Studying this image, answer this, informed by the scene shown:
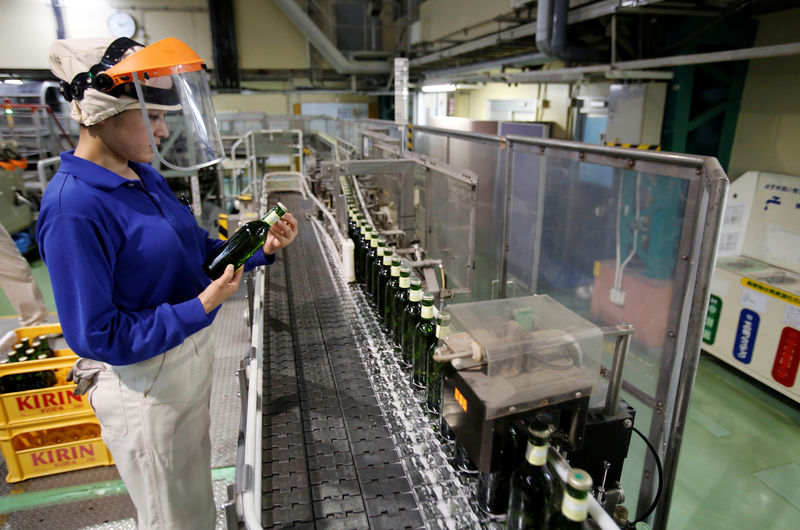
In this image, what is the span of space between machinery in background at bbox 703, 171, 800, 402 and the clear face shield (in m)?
3.83

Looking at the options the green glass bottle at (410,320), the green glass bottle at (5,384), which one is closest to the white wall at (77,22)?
the green glass bottle at (5,384)

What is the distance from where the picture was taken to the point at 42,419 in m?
2.77

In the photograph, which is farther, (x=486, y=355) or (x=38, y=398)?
(x=38, y=398)

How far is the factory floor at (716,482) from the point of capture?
8.74 ft

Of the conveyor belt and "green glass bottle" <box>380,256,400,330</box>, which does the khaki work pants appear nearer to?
the conveyor belt

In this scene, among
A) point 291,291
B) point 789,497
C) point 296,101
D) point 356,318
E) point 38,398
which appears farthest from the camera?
point 296,101

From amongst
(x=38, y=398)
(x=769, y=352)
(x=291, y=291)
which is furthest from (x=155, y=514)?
(x=769, y=352)

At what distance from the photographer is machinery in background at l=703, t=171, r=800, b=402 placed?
3568mm

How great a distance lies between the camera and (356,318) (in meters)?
2.03

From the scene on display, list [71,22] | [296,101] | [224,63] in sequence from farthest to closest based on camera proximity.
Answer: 1. [296,101]
2. [224,63]
3. [71,22]

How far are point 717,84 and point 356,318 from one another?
13.5 feet

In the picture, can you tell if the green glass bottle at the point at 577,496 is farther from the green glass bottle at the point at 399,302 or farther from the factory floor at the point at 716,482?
the factory floor at the point at 716,482

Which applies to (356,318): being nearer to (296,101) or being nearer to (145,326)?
(145,326)

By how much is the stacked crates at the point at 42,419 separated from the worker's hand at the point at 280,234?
191 cm
